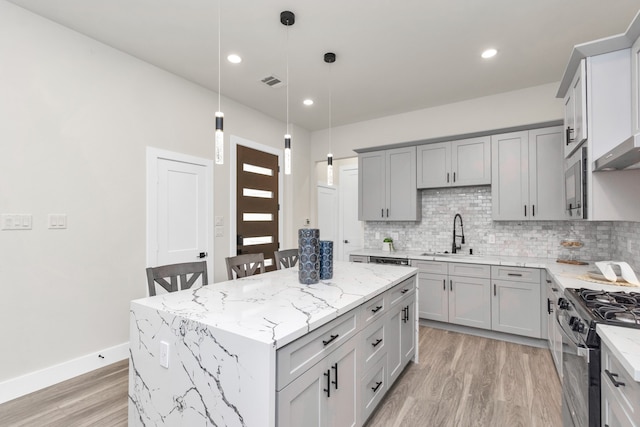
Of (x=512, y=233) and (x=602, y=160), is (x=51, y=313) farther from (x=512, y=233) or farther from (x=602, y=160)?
(x=512, y=233)

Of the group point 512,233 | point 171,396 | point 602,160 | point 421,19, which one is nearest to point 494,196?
point 512,233

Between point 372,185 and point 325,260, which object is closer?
point 325,260

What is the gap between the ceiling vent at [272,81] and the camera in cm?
337

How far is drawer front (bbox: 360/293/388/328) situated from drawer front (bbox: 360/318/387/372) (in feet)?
0.12

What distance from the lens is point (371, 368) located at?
1.94m

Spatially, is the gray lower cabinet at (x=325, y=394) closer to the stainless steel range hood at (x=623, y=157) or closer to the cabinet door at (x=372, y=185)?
the stainless steel range hood at (x=623, y=157)

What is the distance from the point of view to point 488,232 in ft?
12.7

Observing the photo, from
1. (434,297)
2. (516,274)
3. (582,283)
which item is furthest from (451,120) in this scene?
(582,283)

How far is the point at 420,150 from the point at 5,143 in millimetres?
4110

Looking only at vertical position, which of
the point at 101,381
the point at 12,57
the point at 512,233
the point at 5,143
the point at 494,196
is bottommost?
the point at 101,381

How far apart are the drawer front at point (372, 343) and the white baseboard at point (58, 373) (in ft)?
7.86

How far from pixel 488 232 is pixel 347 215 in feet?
9.54

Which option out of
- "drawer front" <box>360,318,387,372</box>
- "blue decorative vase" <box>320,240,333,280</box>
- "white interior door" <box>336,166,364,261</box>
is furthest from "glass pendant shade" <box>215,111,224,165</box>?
"white interior door" <box>336,166,364,261</box>

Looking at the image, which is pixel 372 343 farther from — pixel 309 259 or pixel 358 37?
pixel 358 37
